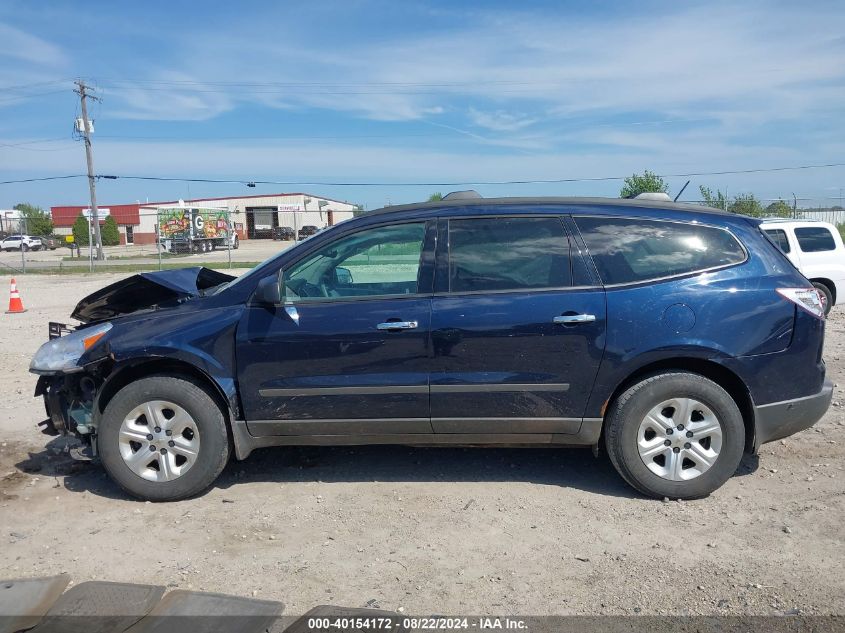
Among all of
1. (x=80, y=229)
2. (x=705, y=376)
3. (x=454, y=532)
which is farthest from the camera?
(x=80, y=229)

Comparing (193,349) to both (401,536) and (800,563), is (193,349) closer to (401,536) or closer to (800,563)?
(401,536)

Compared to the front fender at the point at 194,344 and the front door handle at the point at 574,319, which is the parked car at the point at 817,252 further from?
the front fender at the point at 194,344

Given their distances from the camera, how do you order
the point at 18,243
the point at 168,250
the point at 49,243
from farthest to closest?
the point at 49,243, the point at 18,243, the point at 168,250

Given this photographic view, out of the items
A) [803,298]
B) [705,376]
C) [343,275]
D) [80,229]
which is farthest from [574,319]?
[80,229]

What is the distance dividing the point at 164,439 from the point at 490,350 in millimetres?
2132

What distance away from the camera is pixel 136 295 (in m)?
5.16

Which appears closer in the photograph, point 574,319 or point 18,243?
point 574,319

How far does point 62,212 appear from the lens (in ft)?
234

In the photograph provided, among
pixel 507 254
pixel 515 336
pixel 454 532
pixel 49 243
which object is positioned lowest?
pixel 454 532

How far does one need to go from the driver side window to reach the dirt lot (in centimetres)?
132

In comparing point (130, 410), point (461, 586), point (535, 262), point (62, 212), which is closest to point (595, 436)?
point (535, 262)

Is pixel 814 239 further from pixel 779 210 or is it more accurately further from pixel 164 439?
pixel 779 210

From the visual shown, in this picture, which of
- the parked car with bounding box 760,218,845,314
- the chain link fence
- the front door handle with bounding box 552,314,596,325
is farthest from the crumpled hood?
the chain link fence

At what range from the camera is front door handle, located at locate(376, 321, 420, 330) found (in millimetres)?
4332
